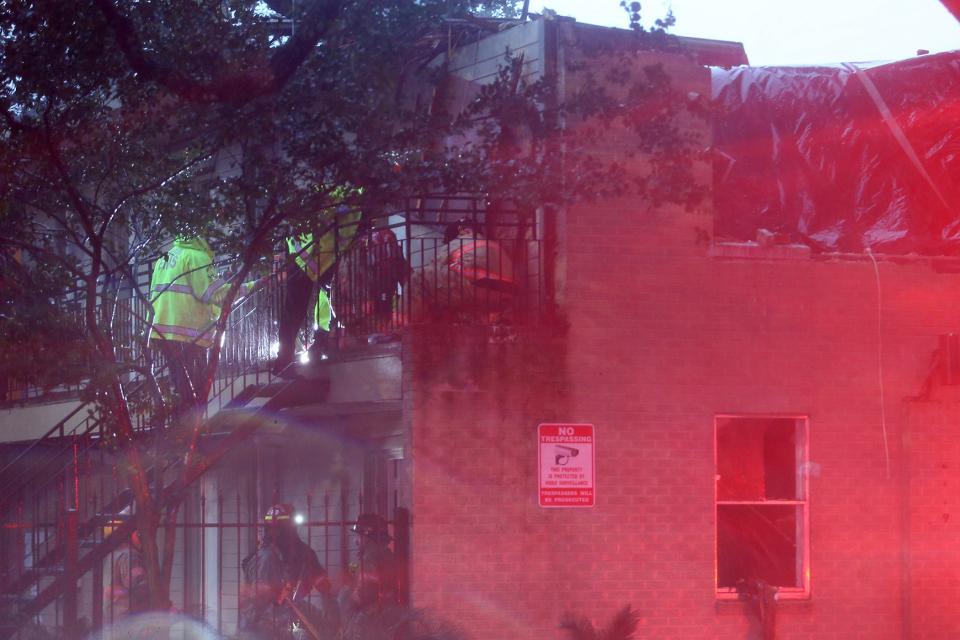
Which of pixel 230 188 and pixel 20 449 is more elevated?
pixel 230 188

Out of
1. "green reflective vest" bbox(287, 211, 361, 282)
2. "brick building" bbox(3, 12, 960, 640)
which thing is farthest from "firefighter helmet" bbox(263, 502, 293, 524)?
"green reflective vest" bbox(287, 211, 361, 282)

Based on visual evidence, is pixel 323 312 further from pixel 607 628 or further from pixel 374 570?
pixel 607 628

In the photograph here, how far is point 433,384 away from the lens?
10781 mm

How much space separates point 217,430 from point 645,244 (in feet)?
14.3

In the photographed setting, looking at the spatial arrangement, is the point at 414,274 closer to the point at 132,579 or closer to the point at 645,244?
the point at 645,244

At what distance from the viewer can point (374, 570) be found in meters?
10.9

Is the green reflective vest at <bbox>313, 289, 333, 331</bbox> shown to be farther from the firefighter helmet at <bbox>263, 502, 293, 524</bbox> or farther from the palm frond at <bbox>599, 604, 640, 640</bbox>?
the palm frond at <bbox>599, 604, 640, 640</bbox>

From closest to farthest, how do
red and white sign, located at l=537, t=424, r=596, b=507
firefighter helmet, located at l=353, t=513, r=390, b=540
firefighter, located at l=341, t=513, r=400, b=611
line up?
1. firefighter, located at l=341, t=513, r=400, b=611
2. red and white sign, located at l=537, t=424, r=596, b=507
3. firefighter helmet, located at l=353, t=513, r=390, b=540

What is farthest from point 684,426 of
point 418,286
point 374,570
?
point 374,570

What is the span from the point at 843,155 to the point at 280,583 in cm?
643

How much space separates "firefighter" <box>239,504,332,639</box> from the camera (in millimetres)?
10508

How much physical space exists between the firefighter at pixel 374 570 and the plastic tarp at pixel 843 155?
3.92 m

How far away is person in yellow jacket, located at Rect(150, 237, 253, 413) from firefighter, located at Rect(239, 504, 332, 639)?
1460mm

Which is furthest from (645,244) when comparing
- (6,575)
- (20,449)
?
(20,449)
